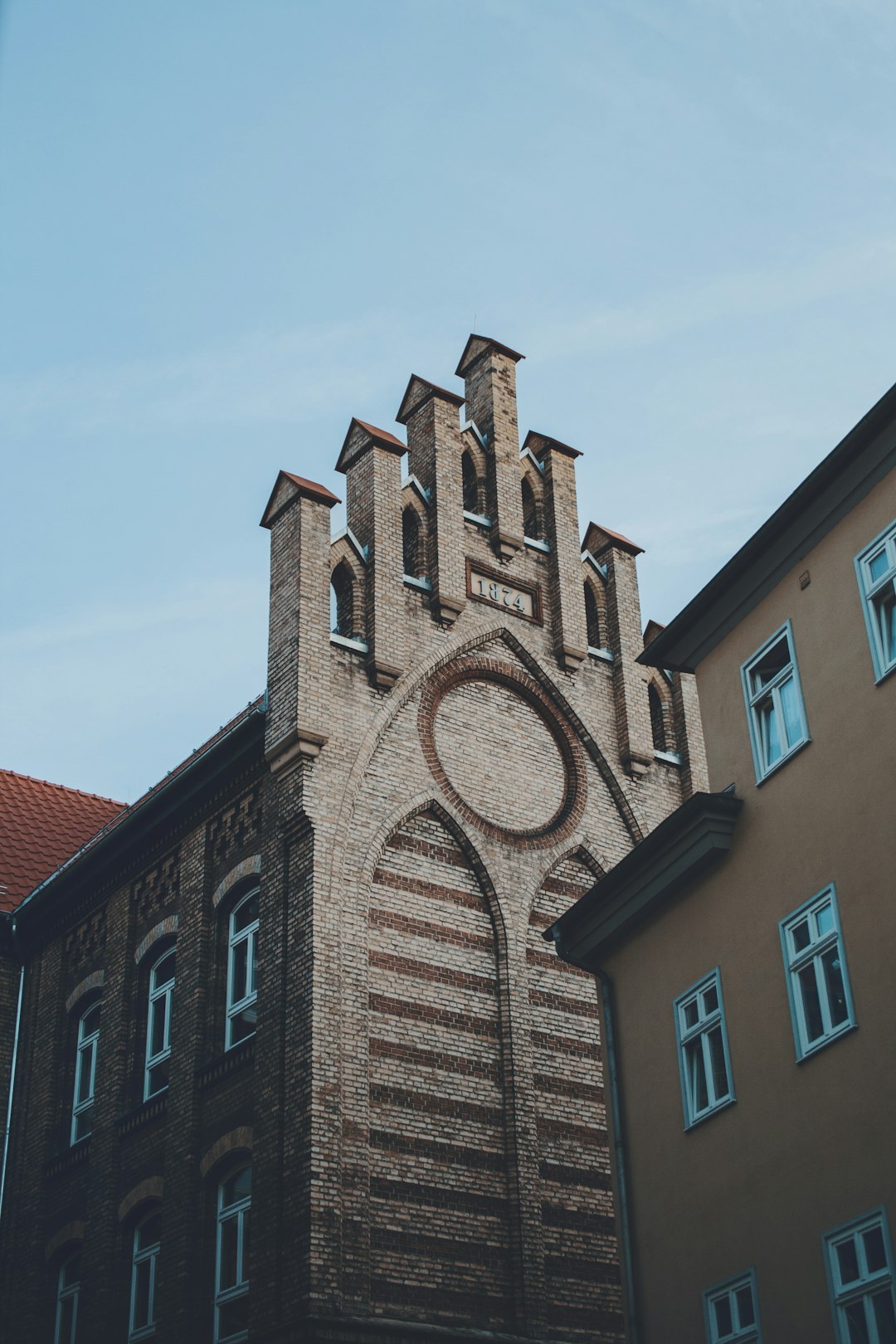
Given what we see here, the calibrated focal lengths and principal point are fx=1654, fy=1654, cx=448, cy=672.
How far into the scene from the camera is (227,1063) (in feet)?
67.6

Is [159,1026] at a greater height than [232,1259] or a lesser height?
greater

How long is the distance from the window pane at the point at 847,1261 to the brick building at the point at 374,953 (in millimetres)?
6944

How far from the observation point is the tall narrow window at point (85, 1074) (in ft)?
79.4

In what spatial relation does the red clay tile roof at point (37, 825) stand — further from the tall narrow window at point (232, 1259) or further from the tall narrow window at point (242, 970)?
the tall narrow window at point (232, 1259)

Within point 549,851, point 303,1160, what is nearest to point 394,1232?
point 303,1160

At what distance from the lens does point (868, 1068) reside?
12.3 meters

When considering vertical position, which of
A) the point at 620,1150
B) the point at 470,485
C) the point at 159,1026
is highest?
the point at 470,485

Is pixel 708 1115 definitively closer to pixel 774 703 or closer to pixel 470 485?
pixel 774 703

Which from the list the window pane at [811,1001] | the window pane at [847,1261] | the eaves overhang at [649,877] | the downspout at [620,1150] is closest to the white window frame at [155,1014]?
the eaves overhang at [649,877]

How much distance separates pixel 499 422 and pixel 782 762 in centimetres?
1240

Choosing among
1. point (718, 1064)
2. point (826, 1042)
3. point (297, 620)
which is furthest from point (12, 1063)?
point (826, 1042)

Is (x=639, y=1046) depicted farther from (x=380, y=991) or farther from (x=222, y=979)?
(x=222, y=979)

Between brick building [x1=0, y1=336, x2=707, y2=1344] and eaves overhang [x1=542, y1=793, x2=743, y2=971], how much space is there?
11.8 ft

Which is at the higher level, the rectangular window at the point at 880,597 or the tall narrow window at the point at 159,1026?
the tall narrow window at the point at 159,1026
